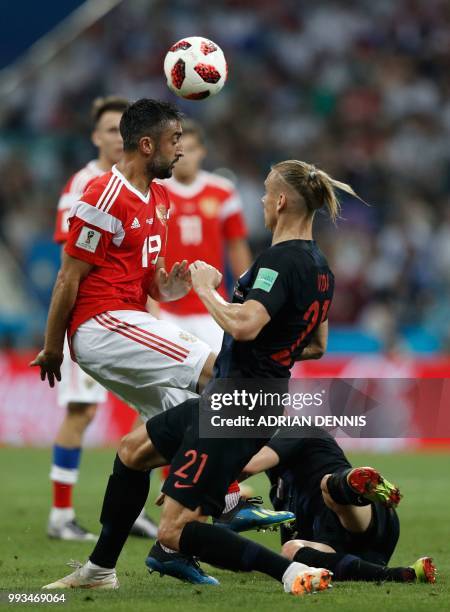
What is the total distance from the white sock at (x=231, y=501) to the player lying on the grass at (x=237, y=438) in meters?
0.44

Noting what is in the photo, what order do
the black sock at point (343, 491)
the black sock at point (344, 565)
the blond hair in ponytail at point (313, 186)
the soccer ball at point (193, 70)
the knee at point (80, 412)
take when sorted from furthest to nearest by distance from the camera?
1. the knee at point (80, 412)
2. the soccer ball at point (193, 70)
3. the black sock at point (344, 565)
4. the black sock at point (343, 491)
5. the blond hair in ponytail at point (313, 186)

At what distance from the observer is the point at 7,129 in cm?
1691

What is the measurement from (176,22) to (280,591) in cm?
1372

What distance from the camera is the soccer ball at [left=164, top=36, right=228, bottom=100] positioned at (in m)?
6.59

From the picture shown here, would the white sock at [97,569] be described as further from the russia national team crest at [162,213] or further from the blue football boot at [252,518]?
the russia national team crest at [162,213]

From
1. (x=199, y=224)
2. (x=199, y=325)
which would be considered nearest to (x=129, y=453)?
(x=199, y=325)

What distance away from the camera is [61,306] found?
580cm

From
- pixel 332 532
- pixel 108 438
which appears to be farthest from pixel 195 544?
pixel 108 438

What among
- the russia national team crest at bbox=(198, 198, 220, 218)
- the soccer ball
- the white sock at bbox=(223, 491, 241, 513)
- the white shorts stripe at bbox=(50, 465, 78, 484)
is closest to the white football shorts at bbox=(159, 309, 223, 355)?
the russia national team crest at bbox=(198, 198, 220, 218)

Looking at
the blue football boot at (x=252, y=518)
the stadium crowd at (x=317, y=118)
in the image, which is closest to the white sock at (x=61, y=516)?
the blue football boot at (x=252, y=518)

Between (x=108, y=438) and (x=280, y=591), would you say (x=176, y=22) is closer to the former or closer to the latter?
(x=108, y=438)

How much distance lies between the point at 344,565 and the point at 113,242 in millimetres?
1947

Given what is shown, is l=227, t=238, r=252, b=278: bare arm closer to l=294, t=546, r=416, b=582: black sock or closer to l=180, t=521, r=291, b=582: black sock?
l=294, t=546, r=416, b=582: black sock

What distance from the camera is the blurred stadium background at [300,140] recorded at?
49.9 ft
